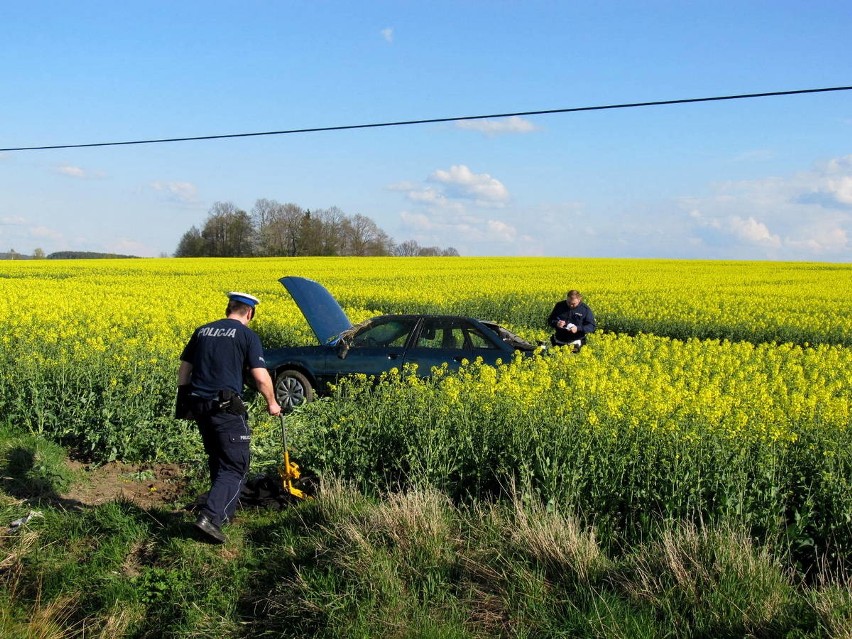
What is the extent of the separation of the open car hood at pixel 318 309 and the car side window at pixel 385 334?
54cm

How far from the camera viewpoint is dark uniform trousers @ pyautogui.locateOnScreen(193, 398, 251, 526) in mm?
6355

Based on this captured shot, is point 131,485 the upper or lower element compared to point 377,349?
lower

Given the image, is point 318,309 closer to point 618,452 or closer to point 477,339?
point 477,339

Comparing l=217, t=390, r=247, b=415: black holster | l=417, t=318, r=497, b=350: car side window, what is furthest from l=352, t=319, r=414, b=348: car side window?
l=217, t=390, r=247, b=415: black holster

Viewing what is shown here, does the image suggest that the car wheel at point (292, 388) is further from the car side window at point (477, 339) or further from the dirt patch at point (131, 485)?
the dirt patch at point (131, 485)

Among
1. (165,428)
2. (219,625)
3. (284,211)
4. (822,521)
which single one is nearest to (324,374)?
(165,428)

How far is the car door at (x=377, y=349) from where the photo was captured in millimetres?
11211

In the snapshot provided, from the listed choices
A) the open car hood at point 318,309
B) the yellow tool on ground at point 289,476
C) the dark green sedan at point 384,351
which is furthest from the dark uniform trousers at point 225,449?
the open car hood at point 318,309

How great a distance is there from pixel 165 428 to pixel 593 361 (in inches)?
218

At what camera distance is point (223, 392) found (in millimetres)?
6344

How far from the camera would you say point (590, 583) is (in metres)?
5.25

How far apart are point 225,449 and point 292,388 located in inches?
202

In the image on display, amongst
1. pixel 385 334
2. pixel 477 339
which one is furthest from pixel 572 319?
pixel 385 334

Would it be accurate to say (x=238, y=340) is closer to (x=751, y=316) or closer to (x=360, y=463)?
(x=360, y=463)
